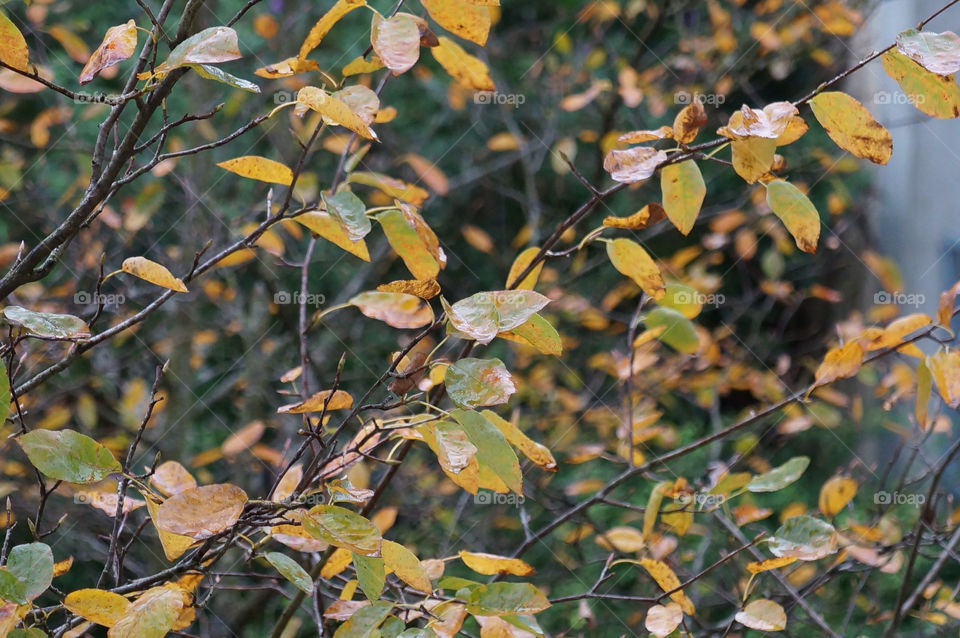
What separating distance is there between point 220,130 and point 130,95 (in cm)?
201

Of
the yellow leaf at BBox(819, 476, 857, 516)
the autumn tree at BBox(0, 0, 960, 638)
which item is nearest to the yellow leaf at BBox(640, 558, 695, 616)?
the autumn tree at BBox(0, 0, 960, 638)

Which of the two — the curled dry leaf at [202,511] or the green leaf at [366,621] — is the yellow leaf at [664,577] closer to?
the green leaf at [366,621]

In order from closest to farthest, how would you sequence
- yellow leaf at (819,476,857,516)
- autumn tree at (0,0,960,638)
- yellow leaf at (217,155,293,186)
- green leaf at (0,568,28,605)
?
green leaf at (0,568,28,605) → autumn tree at (0,0,960,638) → yellow leaf at (217,155,293,186) → yellow leaf at (819,476,857,516)

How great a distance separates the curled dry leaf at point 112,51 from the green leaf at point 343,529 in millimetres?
429

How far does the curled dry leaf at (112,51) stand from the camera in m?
0.73

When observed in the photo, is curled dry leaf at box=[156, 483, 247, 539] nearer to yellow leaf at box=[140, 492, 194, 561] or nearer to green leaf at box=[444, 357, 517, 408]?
yellow leaf at box=[140, 492, 194, 561]

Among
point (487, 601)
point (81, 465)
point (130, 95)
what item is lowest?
point (487, 601)

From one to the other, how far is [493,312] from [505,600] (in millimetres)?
291

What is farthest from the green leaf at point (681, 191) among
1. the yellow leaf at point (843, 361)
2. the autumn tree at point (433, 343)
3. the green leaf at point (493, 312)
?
the yellow leaf at point (843, 361)

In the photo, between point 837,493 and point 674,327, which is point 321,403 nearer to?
point 674,327

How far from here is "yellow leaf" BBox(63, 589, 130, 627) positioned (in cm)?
73

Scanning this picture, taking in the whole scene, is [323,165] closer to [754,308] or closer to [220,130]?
[220,130]

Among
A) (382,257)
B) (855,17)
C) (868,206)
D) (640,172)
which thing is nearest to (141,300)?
(382,257)

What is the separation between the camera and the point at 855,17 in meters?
2.94
